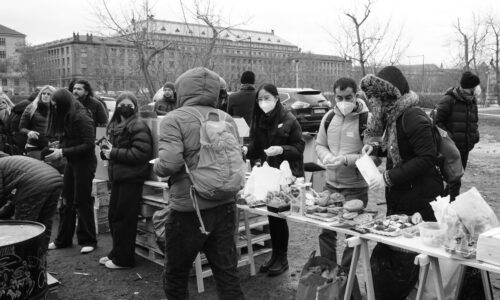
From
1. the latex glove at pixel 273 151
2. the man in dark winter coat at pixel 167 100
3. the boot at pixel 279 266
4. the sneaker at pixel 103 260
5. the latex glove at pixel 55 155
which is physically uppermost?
the man in dark winter coat at pixel 167 100

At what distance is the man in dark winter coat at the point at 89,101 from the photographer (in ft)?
18.6

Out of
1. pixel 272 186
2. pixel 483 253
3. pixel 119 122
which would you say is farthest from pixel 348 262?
pixel 119 122

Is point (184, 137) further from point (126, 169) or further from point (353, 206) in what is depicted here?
point (126, 169)

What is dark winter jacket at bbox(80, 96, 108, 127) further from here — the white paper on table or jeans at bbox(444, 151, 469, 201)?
jeans at bbox(444, 151, 469, 201)

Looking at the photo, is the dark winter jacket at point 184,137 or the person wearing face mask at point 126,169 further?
the person wearing face mask at point 126,169

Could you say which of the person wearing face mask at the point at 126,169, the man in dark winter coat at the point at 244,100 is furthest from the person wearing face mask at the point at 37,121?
the man in dark winter coat at the point at 244,100

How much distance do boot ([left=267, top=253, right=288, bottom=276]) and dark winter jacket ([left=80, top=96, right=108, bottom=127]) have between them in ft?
10.2

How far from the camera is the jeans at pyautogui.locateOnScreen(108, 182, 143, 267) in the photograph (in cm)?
426

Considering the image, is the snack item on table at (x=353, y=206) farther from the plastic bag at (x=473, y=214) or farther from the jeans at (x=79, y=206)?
the jeans at (x=79, y=206)

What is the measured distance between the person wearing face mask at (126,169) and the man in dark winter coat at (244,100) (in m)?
2.11

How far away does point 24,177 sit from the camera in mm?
3221

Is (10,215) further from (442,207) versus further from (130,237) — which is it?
(442,207)

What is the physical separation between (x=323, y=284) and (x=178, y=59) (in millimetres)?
13811

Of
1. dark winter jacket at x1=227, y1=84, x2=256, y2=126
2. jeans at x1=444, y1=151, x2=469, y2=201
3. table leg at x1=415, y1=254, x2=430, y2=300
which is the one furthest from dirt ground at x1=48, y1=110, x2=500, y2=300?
dark winter jacket at x1=227, y1=84, x2=256, y2=126
